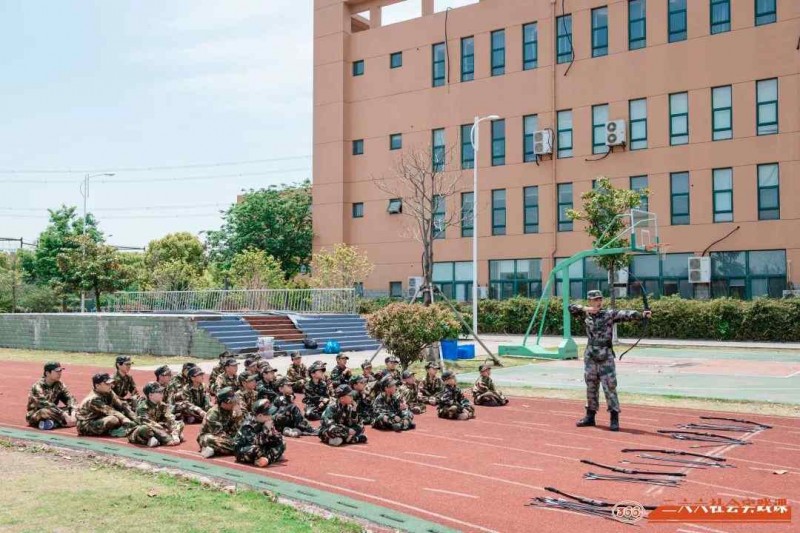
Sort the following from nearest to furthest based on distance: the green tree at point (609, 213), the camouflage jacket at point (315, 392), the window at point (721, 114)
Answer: the camouflage jacket at point (315, 392) → the green tree at point (609, 213) → the window at point (721, 114)

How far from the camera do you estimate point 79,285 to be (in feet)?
139

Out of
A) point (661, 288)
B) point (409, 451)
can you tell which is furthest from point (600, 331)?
point (661, 288)

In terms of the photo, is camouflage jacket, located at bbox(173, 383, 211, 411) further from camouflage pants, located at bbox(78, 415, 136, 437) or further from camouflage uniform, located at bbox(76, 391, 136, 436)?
camouflage pants, located at bbox(78, 415, 136, 437)

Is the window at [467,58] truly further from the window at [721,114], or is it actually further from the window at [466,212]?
the window at [721,114]

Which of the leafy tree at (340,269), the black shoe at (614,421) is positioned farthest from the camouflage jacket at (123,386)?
the leafy tree at (340,269)

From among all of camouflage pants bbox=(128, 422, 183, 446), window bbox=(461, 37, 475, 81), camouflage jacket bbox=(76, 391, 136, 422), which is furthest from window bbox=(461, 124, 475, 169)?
camouflage pants bbox=(128, 422, 183, 446)

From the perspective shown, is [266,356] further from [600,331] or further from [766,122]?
[766,122]

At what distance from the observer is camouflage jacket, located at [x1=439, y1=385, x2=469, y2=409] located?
560 inches

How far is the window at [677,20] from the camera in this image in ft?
128

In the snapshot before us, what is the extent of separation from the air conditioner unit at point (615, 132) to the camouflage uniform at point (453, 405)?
94.5ft

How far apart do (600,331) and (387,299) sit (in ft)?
110

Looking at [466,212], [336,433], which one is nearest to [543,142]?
[466,212]

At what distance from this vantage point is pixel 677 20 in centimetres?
3925

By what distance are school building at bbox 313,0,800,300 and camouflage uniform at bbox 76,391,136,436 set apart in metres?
24.5
